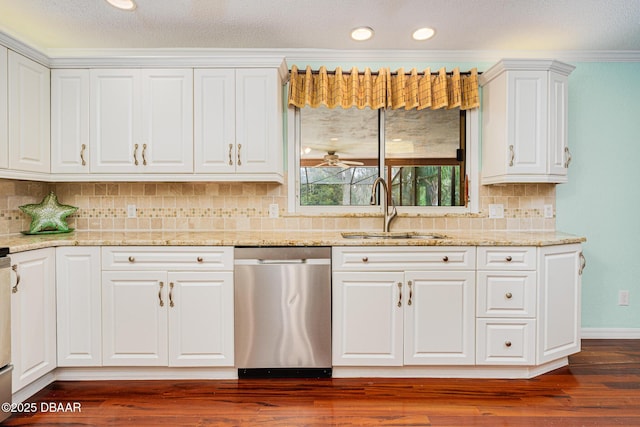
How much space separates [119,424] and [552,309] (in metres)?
2.59

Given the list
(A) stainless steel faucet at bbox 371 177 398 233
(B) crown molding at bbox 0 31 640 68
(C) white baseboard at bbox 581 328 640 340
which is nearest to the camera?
(A) stainless steel faucet at bbox 371 177 398 233

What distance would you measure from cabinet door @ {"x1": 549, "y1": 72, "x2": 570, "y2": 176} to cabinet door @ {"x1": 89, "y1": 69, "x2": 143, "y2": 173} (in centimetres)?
289

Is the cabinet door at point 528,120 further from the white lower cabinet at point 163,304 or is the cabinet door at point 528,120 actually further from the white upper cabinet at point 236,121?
the white lower cabinet at point 163,304

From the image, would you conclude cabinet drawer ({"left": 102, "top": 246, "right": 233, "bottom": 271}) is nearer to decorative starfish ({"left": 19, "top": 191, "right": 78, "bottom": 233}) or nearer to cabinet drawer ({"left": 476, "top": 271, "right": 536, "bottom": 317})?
decorative starfish ({"left": 19, "top": 191, "right": 78, "bottom": 233})

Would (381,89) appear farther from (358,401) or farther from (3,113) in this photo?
(3,113)

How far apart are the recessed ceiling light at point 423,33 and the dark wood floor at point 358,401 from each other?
2.36 meters

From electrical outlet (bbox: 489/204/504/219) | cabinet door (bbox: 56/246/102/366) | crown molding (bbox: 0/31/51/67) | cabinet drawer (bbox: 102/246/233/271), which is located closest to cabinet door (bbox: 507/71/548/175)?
electrical outlet (bbox: 489/204/504/219)

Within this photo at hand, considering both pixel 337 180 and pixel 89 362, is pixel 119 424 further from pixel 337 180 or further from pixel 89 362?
pixel 337 180

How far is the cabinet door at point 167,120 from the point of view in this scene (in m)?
2.57

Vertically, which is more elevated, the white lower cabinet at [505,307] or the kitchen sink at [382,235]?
the kitchen sink at [382,235]

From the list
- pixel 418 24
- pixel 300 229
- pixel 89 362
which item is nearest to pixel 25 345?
pixel 89 362

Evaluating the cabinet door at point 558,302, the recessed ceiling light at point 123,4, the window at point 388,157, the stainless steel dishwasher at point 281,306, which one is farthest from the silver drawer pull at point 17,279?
the cabinet door at point 558,302

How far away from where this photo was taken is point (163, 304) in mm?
2279

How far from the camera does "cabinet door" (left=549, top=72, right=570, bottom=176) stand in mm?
Answer: 2607
